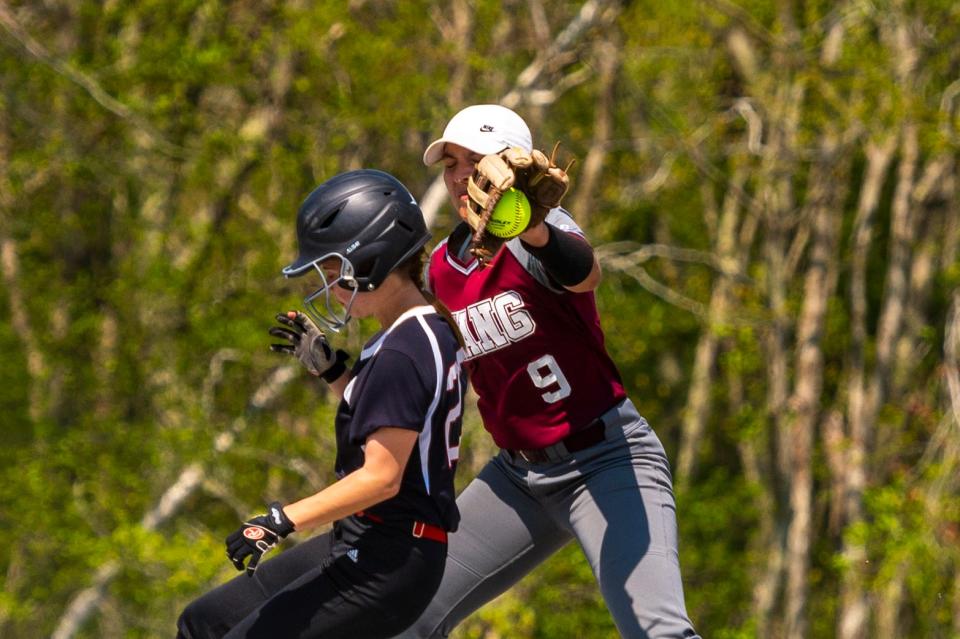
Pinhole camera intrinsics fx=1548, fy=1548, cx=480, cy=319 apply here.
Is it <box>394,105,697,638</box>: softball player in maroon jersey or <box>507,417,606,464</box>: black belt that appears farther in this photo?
<box>507,417,606,464</box>: black belt

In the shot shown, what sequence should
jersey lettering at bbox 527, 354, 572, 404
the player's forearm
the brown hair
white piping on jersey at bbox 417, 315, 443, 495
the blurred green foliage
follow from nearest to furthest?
the player's forearm < white piping on jersey at bbox 417, 315, 443, 495 < the brown hair < jersey lettering at bbox 527, 354, 572, 404 < the blurred green foliage

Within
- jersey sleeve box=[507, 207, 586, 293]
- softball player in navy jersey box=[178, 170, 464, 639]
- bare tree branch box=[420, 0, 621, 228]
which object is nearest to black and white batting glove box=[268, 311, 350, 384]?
softball player in navy jersey box=[178, 170, 464, 639]

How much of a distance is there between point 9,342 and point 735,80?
1005 cm

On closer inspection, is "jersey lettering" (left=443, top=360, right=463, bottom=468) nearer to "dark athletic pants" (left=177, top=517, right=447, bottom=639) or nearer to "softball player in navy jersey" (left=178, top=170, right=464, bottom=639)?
"softball player in navy jersey" (left=178, top=170, right=464, bottom=639)

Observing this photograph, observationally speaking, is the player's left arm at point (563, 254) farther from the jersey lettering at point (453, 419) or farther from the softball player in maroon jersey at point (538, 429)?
the jersey lettering at point (453, 419)

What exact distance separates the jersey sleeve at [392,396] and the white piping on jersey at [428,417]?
0.03 metres

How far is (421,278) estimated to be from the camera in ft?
14.3

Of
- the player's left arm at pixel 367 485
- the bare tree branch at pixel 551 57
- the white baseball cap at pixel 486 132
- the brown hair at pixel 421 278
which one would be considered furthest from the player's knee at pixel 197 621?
the bare tree branch at pixel 551 57

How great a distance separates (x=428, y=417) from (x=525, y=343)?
0.75 m

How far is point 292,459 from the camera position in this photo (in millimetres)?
16062

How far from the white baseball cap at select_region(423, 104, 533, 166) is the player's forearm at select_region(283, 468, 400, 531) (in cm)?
109

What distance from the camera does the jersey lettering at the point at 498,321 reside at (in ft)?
15.7

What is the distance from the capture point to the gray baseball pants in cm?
456

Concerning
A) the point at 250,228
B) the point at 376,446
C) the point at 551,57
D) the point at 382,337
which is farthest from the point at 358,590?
the point at 250,228
